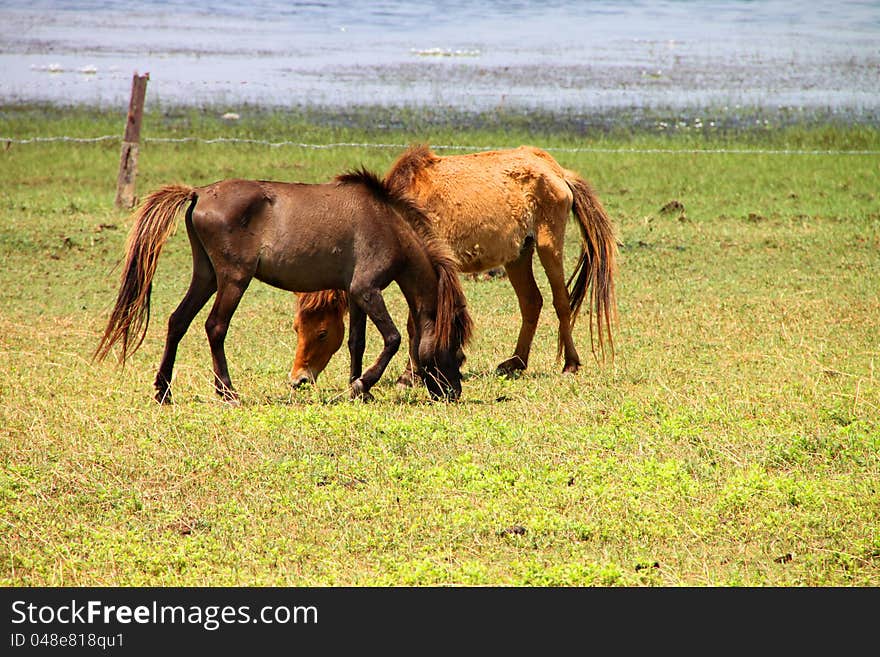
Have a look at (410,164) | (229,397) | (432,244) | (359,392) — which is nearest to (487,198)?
(410,164)

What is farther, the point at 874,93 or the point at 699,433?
the point at 874,93

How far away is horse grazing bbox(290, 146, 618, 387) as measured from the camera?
25.6 ft

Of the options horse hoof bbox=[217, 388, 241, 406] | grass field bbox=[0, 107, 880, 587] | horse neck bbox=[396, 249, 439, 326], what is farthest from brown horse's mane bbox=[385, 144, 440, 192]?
horse hoof bbox=[217, 388, 241, 406]

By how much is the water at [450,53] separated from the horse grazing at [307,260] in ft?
54.3

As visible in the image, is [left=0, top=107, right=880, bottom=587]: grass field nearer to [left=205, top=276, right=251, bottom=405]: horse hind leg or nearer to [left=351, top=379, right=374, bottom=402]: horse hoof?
[left=351, top=379, right=374, bottom=402]: horse hoof

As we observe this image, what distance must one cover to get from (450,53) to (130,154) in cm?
2585

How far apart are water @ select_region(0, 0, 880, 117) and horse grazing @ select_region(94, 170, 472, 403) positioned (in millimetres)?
16541

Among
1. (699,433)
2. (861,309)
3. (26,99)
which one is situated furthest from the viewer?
(26,99)

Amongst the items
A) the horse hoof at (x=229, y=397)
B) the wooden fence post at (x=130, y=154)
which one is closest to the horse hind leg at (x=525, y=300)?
the horse hoof at (x=229, y=397)

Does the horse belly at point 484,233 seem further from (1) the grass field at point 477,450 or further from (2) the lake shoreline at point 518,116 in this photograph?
(2) the lake shoreline at point 518,116
